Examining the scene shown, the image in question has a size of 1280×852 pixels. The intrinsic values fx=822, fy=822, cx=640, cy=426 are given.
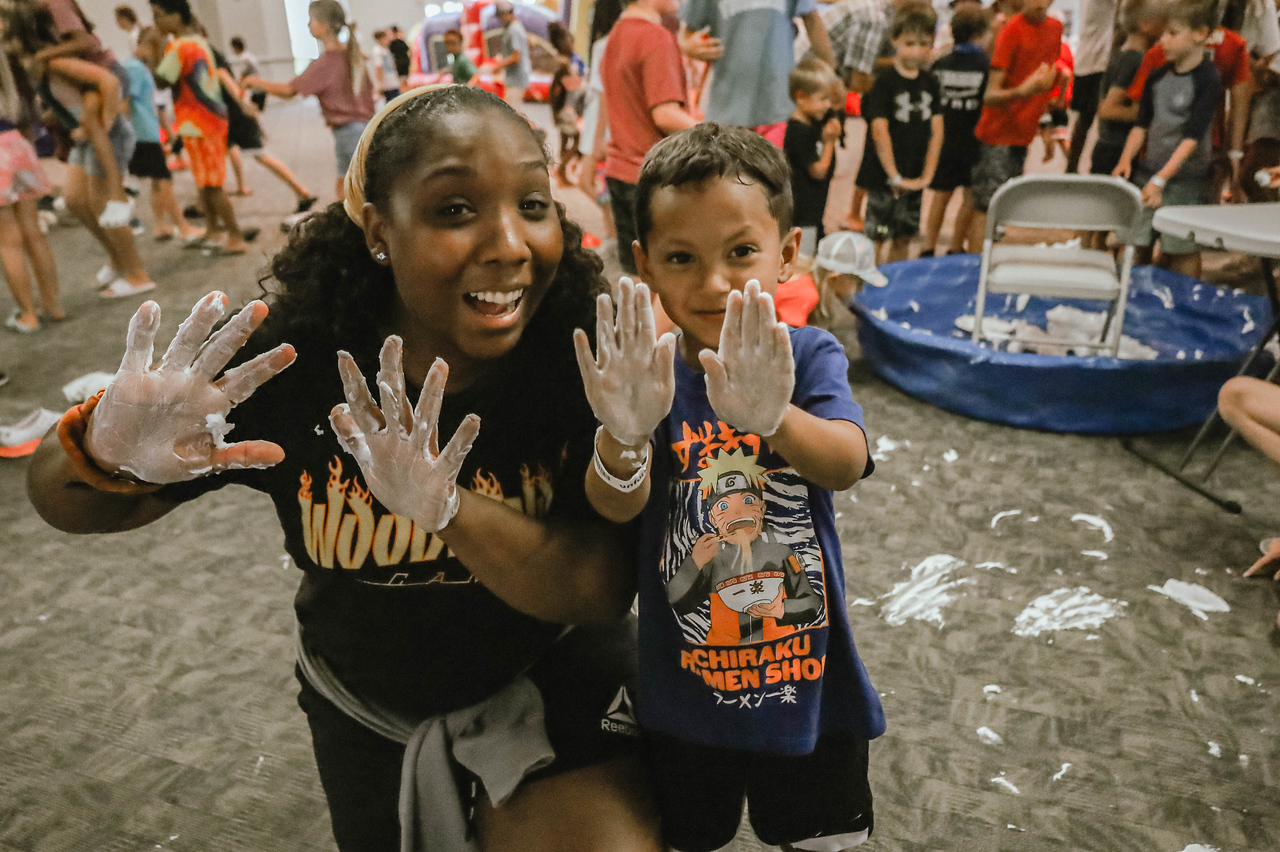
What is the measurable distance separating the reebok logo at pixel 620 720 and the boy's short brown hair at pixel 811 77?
326cm

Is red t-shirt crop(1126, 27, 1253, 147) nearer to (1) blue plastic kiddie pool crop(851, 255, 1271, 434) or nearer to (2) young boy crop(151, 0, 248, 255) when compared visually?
(1) blue plastic kiddie pool crop(851, 255, 1271, 434)

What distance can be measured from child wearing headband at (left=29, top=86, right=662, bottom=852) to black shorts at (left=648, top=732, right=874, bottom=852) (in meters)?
0.06

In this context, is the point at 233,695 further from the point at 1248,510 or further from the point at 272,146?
the point at 272,146

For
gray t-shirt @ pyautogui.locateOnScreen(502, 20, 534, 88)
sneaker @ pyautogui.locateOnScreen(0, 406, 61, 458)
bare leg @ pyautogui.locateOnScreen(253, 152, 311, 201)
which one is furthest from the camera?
gray t-shirt @ pyautogui.locateOnScreen(502, 20, 534, 88)

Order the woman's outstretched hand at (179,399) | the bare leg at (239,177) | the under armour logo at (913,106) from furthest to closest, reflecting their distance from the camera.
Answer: the bare leg at (239,177), the under armour logo at (913,106), the woman's outstretched hand at (179,399)

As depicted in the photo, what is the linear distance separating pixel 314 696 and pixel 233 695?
98 cm

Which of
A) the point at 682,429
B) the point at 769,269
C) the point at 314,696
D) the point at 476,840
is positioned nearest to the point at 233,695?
the point at 314,696

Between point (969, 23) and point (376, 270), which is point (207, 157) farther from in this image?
point (376, 270)

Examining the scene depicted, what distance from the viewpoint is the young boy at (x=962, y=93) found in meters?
4.45

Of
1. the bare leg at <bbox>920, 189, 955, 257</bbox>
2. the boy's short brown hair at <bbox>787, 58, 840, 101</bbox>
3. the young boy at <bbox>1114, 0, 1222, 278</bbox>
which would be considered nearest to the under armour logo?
the bare leg at <bbox>920, 189, 955, 257</bbox>

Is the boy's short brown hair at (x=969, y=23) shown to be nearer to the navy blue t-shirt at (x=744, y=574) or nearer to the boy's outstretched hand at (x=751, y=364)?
the navy blue t-shirt at (x=744, y=574)

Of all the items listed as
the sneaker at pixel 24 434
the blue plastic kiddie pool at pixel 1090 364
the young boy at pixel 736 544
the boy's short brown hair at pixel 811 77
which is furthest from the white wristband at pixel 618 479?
the boy's short brown hair at pixel 811 77

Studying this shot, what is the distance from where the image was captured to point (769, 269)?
106cm

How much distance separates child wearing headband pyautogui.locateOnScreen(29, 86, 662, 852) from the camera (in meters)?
0.89
